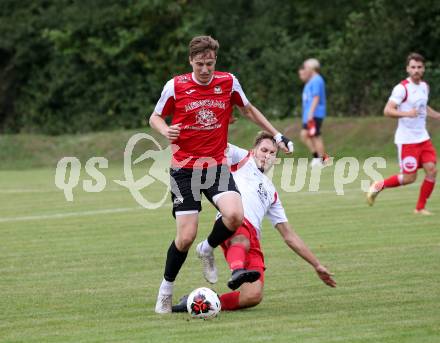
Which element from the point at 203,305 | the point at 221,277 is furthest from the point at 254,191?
the point at 221,277

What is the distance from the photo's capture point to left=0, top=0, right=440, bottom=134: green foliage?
114 ft

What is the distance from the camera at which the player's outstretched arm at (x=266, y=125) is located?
26.5 ft

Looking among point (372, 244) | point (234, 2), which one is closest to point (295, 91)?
point (234, 2)

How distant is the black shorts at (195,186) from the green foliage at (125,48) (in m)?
25.1

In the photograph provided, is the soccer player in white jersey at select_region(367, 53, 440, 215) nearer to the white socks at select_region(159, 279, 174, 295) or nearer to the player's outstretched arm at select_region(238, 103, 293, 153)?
the player's outstretched arm at select_region(238, 103, 293, 153)

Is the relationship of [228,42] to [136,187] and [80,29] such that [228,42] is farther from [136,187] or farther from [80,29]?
[136,187]

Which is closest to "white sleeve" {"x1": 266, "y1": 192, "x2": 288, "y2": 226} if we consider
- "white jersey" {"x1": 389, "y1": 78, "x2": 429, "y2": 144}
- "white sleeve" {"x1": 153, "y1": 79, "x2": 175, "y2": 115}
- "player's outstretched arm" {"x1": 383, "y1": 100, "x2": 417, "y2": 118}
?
"white sleeve" {"x1": 153, "y1": 79, "x2": 175, "y2": 115}

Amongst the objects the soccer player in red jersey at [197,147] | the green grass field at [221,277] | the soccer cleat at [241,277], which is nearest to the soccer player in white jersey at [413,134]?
the green grass field at [221,277]

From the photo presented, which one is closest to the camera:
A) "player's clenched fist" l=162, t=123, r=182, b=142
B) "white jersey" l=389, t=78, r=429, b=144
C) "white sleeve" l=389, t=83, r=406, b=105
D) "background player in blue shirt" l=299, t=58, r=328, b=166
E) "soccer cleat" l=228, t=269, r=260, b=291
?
"soccer cleat" l=228, t=269, r=260, b=291

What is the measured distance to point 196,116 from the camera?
8094 millimetres

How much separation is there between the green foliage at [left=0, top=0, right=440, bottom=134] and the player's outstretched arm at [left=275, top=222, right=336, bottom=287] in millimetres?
25019

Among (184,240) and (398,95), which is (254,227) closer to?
(184,240)

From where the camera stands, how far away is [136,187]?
20.3 metres

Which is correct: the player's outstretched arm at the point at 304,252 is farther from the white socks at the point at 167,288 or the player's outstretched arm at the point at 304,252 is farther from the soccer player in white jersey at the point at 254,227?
the white socks at the point at 167,288
